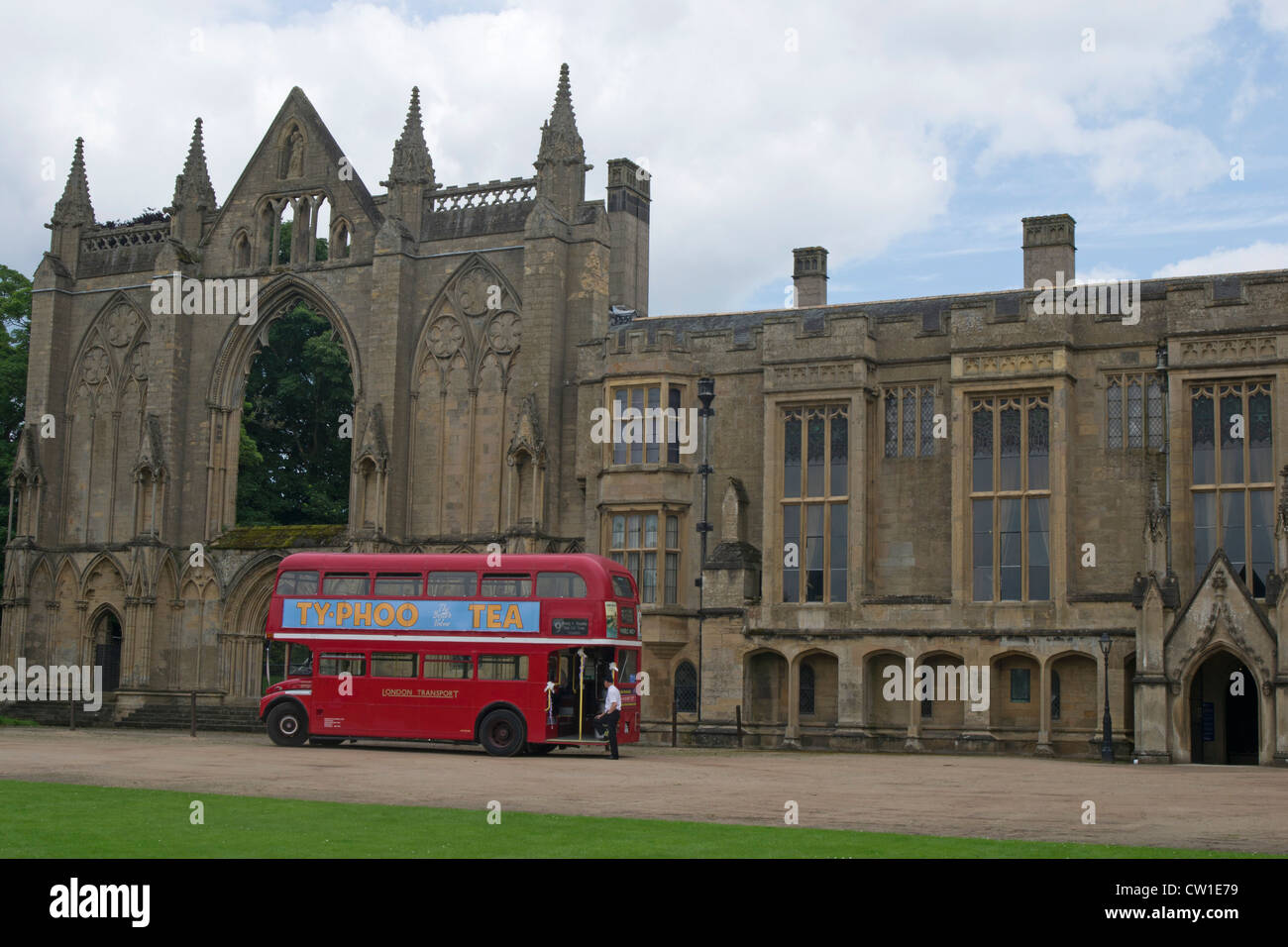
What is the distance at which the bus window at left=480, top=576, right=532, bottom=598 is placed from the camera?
2903cm

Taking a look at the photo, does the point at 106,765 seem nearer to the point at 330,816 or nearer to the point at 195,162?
the point at 330,816

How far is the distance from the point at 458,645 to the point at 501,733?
180cm

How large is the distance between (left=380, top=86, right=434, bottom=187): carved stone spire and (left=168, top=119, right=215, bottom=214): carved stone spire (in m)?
6.95

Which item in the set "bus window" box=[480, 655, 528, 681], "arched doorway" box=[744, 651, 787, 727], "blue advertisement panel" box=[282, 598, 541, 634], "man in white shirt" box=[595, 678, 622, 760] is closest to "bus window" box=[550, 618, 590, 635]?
"blue advertisement panel" box=[282, 598, 541, 634]

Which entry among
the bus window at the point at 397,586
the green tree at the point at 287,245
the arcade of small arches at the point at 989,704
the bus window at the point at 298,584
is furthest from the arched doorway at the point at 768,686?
the green tree at the point at 287,245

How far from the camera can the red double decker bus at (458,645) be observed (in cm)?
2873

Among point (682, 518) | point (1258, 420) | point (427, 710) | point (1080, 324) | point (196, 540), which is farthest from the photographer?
point (196, 540)

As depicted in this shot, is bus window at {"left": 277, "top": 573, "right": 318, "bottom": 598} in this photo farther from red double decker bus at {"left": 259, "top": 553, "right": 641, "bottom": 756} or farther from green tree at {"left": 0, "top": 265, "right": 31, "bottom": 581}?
green tree at {"left": 0, "top": 265, "right": 31, "bottom": 581}

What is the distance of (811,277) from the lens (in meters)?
43.8

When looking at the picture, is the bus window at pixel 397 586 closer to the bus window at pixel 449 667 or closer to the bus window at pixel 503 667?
the bus window at pixel 449 667

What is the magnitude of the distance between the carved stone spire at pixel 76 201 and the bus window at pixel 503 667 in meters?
26.4

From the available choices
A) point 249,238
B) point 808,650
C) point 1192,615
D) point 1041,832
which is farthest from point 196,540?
point 1041,832

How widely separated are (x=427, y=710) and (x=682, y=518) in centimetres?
1020

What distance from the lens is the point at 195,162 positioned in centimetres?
4781
